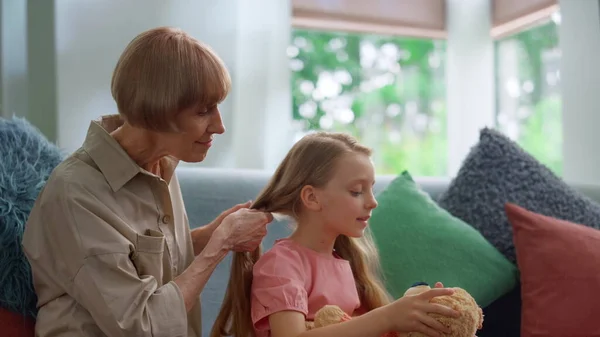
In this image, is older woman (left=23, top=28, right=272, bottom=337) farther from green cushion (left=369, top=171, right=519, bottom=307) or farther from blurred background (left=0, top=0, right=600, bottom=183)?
blurred background (left=0, top=0, right=600, bottom=183)

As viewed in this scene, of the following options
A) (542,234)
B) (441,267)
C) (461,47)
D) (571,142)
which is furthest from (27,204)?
(461,47)

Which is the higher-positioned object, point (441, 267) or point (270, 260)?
point (270, 260)

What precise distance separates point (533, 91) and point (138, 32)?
2.38 meters

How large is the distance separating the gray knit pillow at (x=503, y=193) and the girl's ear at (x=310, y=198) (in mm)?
826

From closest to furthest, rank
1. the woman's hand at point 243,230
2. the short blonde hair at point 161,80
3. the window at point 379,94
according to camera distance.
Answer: the short blonde hair at point 161,80 → the woman's hand at point 243,230 → the window at point 379,94

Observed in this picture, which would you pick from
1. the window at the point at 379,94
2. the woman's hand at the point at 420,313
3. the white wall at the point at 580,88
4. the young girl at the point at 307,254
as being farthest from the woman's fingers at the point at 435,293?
the window at the point at 379,94

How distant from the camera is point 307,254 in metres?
1.47

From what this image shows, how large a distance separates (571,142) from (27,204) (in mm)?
2627

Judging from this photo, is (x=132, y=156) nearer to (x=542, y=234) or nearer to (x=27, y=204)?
(x=27, y=204)

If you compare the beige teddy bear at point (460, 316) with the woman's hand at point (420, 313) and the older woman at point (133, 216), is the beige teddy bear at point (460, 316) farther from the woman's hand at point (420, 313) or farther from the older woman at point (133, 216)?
the older woman at point (133, 216)

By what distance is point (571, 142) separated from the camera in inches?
128

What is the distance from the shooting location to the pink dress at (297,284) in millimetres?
1353

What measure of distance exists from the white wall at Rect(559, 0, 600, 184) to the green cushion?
1427 millimetres

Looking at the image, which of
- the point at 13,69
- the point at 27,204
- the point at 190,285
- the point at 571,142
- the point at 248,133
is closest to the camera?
the point at 190,285
